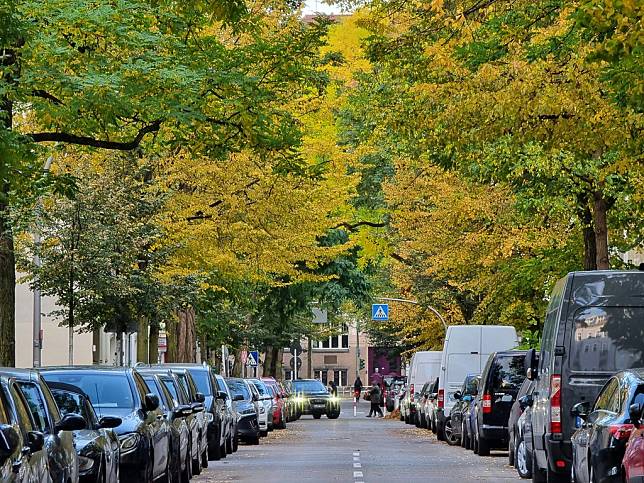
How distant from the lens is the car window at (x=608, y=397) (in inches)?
596

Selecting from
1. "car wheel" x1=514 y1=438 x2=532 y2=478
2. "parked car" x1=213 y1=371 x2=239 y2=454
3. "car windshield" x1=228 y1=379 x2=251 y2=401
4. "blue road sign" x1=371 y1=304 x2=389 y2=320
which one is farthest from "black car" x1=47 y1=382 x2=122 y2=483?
"blue road sign" x1=371 y1=304 x2=389 y2=320

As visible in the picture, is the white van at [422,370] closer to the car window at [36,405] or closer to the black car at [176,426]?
the black car at [176,426]

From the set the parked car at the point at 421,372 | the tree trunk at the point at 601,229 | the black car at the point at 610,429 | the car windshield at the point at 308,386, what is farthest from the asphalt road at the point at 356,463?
the car windshield at the point at 308,386

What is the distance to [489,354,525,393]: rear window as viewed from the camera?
2912 cm

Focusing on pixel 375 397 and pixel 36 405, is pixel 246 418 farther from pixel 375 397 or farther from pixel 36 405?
pixel 375 397

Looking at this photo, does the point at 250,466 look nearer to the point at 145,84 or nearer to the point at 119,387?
the point at 145,84

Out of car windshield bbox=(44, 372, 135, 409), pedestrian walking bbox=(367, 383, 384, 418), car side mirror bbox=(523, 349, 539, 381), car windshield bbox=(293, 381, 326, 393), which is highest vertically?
A: car windshield bbox=(293, 381, 326, 393)

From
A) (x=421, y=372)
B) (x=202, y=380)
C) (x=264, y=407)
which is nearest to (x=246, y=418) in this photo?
(x=264, y=407)

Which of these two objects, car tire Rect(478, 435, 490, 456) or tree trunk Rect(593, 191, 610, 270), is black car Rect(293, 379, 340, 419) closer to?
tree trunk Rect(593, 191, 610, 270)

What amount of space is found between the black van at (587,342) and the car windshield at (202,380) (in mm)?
12174

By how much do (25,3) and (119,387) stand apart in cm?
607

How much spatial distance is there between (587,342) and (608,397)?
2.59 metres

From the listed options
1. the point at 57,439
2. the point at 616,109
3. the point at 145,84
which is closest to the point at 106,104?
the point at 145,84

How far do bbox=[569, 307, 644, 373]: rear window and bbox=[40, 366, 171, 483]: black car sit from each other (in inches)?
183
